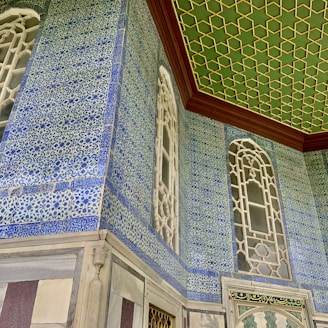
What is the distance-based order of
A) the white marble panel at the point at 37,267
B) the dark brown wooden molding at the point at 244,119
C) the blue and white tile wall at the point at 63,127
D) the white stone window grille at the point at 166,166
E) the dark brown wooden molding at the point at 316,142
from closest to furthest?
the white marble panel at the point at 37,267
the blue and white tile wall at the point at 63,127
the white stone window grille at the point at 166,166
the dark brown wooden molding at the point at 244,119
the dark brown wooden molding at the point at 316,142

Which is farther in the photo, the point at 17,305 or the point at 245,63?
the point at 245,63

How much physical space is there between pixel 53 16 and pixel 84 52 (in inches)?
21.9

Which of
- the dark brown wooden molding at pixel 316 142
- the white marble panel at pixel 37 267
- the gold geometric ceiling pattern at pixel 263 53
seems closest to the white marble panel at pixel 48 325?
the white marble panel at pixel 37 267

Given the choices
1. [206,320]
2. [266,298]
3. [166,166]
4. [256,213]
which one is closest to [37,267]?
[166,166]

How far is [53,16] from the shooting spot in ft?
8.72

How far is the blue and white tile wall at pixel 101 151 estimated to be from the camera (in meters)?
1.79

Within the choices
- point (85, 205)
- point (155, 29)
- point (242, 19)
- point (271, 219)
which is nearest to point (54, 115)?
point (85, 205)

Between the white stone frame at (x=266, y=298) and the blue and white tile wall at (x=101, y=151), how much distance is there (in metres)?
0.10

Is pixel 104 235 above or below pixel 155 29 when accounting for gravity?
below

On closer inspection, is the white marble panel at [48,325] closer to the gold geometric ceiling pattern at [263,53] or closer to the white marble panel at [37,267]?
the white marble panel at [37,267]

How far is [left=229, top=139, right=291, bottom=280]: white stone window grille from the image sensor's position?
366 cm

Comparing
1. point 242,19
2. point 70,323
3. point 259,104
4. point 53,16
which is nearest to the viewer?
point 70,323

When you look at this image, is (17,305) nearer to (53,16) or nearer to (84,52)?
(84,52)

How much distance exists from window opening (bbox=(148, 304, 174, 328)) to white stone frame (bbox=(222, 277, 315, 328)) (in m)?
0.75
